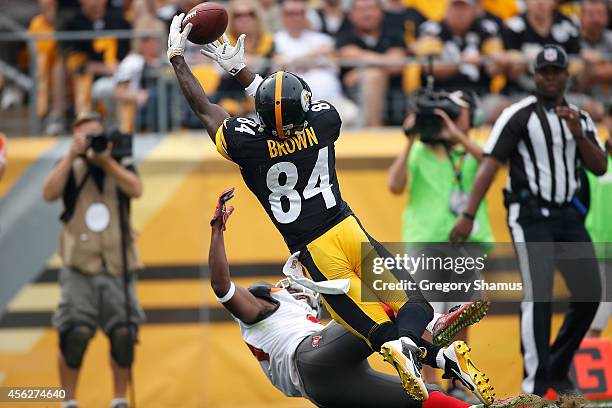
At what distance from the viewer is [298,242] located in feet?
20.9

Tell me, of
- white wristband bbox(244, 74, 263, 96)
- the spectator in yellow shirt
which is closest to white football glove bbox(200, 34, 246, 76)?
white wristband bbox(244, 74, 263, 96)

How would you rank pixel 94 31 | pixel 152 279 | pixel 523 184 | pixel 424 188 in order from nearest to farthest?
pixel 523 184 → pixel 424 188 → pixel 152 279 → pixel 94 31

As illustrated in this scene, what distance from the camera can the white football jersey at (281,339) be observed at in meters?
6.52

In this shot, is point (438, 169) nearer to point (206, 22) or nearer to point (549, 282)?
point (549, 282)

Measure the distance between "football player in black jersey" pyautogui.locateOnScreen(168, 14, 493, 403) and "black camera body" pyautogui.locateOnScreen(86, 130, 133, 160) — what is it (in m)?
2.04

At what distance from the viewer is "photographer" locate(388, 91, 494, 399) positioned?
8461 millimetres

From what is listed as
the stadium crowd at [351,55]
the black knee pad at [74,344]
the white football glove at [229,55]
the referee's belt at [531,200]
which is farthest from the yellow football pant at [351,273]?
the stadium crowd at [351,55]

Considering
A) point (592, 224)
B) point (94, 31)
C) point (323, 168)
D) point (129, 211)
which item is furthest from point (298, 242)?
point (94, 31)

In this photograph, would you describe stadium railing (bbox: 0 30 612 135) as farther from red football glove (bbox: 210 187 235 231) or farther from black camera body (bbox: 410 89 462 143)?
red football glove (bbox: 210 187 235 231)

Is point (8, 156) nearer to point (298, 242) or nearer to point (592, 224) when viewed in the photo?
point (298, 242)

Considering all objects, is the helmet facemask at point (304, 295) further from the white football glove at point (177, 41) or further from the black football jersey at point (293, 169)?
the white football glove at point (177, 41)

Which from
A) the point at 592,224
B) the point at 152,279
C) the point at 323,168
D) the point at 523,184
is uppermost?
the point at 323,168

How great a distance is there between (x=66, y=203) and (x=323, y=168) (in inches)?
114

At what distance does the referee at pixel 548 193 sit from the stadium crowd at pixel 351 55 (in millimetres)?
2029
